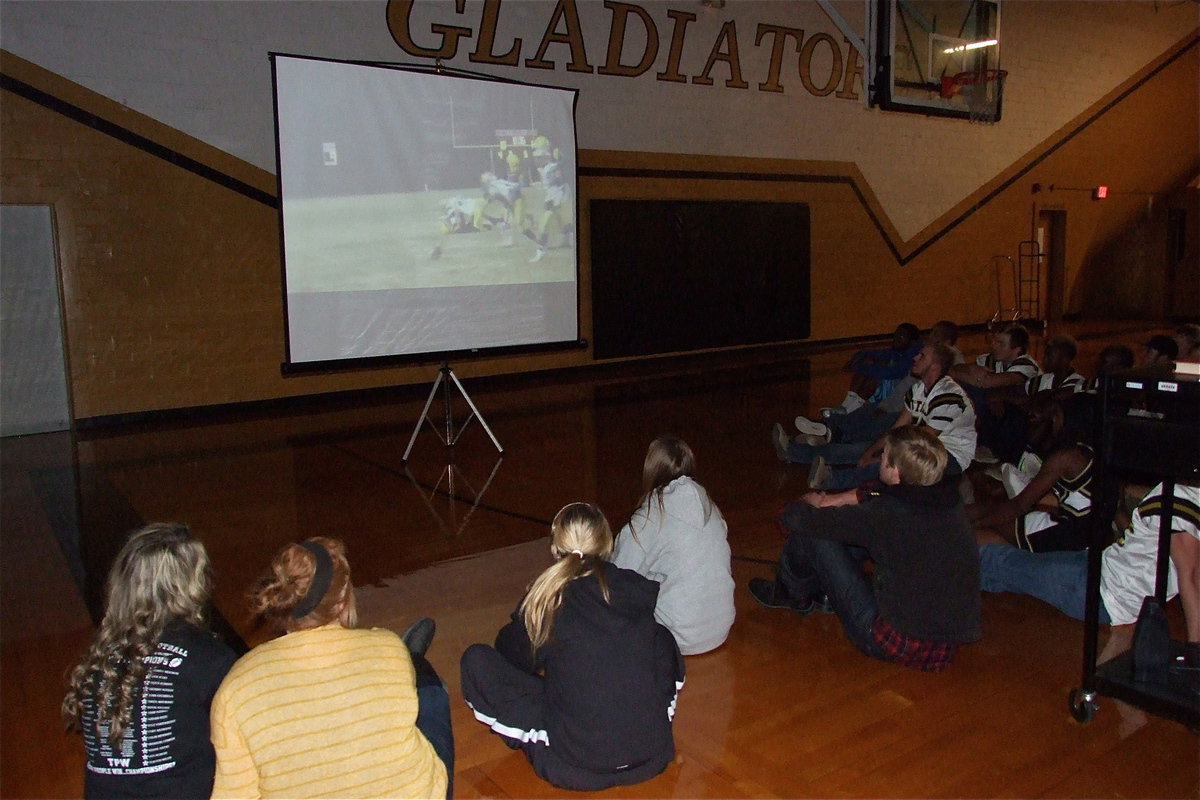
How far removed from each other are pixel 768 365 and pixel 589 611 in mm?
9156

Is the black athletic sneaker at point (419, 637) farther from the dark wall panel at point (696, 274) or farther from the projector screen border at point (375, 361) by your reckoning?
the dark wall panel at point (696, 274)

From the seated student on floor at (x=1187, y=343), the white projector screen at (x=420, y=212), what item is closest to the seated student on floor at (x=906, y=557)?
the seated student on floor at (x=1187, y=343)

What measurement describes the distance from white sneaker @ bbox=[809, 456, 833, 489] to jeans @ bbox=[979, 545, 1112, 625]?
1498 mm

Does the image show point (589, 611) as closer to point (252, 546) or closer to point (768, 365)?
point (252, 546)

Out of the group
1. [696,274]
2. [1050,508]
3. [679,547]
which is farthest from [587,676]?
[696,274]

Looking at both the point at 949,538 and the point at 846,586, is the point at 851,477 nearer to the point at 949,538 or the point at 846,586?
the point at 846,586

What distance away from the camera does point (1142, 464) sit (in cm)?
241

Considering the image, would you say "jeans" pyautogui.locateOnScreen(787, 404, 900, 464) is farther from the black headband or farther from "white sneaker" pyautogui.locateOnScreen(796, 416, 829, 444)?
the black headband

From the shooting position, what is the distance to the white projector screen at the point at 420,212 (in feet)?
22.6

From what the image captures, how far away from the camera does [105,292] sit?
7.39m

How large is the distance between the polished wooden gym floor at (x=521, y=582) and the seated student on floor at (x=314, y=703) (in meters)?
0.76

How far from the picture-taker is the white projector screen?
6902 mm

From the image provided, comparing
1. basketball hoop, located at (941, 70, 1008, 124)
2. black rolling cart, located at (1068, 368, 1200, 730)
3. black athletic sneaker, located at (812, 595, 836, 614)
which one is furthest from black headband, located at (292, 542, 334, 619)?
basketball hoop, located at (941, 70, 1008, 124)

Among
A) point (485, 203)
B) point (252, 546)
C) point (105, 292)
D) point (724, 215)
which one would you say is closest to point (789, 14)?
point (724, 215)
